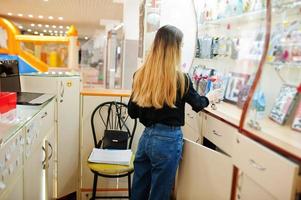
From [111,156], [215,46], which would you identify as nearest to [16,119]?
[111,156]

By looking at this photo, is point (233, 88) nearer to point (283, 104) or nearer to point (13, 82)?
point (283, 104)

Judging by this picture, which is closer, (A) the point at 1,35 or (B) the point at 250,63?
(B) the point at 250,63

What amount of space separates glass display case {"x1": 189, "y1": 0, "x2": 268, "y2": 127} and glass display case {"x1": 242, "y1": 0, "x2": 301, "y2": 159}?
0.07 metres

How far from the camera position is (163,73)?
6.00 ft

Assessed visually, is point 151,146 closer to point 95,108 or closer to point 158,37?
point 158,37

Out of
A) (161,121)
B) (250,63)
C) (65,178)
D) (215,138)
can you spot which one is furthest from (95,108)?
(250,63)

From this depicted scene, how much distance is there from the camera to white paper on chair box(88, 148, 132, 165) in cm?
241

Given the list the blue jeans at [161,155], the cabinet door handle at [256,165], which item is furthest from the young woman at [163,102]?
the cabinet door handle at [256,165]

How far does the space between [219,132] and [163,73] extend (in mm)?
489

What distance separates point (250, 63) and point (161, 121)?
0.69 meters

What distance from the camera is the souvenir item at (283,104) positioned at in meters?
1.51

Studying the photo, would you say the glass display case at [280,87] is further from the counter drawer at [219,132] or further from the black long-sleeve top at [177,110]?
the black long-sleeve top at [177,110]

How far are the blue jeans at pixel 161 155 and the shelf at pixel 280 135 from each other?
1.92ft

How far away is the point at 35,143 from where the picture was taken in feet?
6.29
